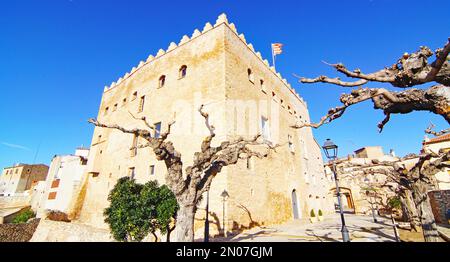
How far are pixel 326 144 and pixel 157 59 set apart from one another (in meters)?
15.3

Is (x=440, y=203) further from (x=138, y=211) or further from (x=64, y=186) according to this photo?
(x=64, y=186)

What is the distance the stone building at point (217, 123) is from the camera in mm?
11492

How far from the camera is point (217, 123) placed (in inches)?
460

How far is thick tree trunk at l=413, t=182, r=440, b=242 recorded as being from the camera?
310 inches

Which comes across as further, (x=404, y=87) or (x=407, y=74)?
(x=404, y=87)

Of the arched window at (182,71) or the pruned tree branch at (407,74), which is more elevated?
the arched window at (182,71)

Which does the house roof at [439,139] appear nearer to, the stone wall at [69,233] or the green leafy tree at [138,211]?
the green leafy tree at [138,211]

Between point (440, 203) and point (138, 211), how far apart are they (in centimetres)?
1931

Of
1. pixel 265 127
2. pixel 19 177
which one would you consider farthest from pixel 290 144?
pixel 19 177

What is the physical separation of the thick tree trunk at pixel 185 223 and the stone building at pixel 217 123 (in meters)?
4.08

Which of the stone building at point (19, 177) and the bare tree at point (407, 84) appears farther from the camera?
the stone building at point (19, 177)

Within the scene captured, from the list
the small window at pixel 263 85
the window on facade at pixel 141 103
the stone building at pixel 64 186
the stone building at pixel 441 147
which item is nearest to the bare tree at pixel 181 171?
the small window at pixel 263 85

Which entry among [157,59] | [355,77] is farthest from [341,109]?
[157,59]
